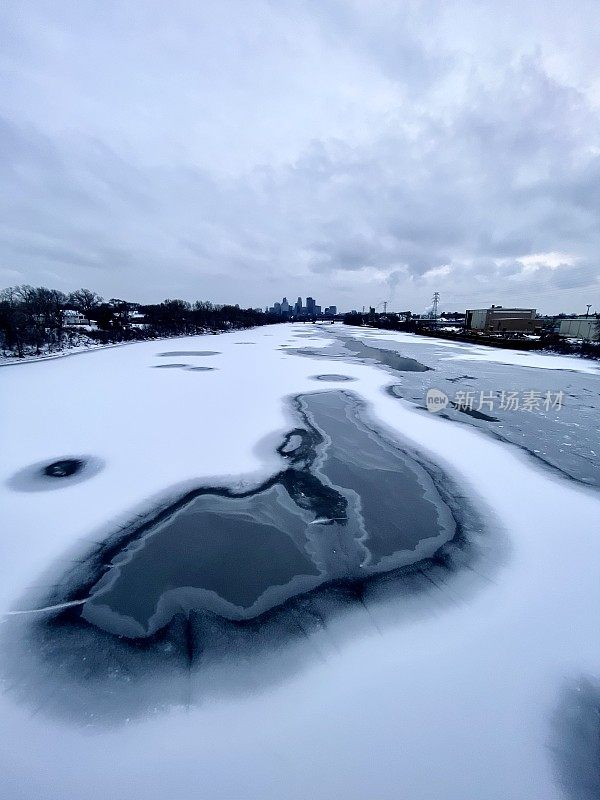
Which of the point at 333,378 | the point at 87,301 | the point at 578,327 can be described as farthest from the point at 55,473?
the point at 578,327

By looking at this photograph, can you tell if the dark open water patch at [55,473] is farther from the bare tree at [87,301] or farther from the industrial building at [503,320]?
the industrial building at [503,320]

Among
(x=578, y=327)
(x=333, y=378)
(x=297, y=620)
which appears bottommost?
(x=297, y=620)

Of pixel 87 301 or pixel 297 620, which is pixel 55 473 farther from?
pixel 87 301

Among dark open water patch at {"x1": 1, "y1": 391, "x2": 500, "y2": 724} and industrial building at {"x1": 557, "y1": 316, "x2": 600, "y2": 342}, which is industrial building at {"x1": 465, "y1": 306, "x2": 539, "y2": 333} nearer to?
industrial building at {"x1": 557, "y1": 316, "x2": 600, "y2": 342}

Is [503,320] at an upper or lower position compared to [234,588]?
upper

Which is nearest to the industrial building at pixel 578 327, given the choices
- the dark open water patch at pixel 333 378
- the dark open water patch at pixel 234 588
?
the dark open water patch at pixel 333 378

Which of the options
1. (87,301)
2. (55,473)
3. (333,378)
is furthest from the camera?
(87,301)

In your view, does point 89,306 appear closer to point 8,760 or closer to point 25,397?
point 25,397
